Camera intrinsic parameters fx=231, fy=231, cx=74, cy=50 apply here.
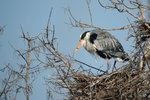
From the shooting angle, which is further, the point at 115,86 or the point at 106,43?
Answer: the point at 106,43

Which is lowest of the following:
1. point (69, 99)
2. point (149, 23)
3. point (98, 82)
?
point (69, 99)

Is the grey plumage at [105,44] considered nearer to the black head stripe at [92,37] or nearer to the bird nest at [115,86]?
the black head stripe at [92,37]

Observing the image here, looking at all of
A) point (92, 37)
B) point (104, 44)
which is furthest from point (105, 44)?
point (92, 37)

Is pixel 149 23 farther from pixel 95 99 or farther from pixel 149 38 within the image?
pixel 95 99

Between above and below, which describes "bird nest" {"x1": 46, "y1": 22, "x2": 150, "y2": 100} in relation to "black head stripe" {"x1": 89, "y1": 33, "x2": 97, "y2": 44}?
below

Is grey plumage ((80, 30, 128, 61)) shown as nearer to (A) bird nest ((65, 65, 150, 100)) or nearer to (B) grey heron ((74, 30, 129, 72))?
(B) grey heron ((74, 30, 129, 72))

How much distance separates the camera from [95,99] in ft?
13.1

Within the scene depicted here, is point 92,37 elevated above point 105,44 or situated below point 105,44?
above

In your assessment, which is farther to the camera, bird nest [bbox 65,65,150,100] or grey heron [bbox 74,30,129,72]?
grey heron [bbox 74,30,129,72]

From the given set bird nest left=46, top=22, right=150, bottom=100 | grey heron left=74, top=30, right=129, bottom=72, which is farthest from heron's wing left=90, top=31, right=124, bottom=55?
bird nest left=46, top=22, right=150, bottom=100

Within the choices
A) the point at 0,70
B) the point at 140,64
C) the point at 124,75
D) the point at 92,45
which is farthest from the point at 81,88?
the point at 92,45

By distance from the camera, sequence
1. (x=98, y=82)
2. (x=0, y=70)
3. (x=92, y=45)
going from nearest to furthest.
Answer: (x=98, y=82)
(x=0, y=70)
(x=92, y=45)

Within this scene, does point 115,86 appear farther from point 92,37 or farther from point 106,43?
point 92,37

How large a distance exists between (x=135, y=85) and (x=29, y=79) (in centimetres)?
198
